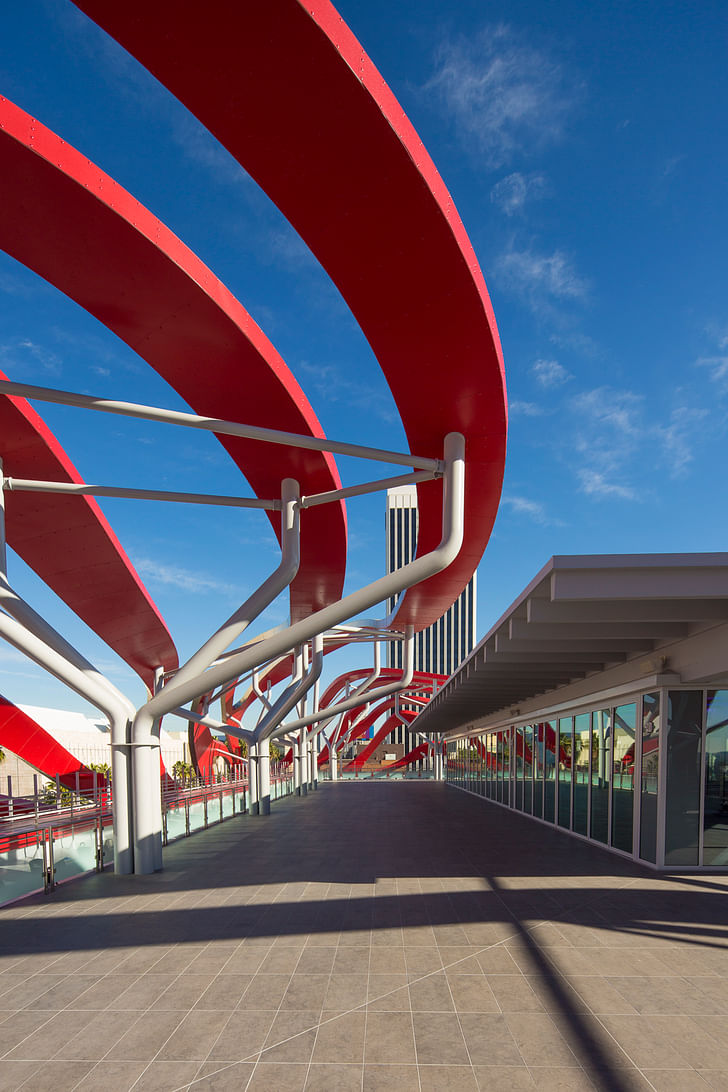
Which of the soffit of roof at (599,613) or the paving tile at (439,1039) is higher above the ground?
the soffit of roof at (599,613)

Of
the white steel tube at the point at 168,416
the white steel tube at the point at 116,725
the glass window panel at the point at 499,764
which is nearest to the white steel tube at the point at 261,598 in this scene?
the white steel tube at the point at 116,725

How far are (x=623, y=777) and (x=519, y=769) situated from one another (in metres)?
8.96

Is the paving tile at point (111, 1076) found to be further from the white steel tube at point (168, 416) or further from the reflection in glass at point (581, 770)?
the reflection in glass at point (581, 770)

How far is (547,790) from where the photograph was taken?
16.5 meters

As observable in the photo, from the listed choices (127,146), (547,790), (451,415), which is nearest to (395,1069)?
(451,415)

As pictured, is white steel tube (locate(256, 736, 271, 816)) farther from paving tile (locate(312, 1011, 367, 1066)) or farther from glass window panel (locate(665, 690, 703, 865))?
paving tile (locate(312, 1011, 367, 1066))

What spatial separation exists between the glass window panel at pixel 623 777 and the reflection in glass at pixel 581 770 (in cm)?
138

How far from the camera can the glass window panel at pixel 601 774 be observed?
12430mm

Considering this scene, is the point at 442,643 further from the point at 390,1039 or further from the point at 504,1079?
the point at 504,1079

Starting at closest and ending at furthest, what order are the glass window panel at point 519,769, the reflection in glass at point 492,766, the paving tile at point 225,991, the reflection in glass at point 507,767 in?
the paving tile at point 225,991 → the glass window panel at point 519,769 → the reflection in glass at point 507,767 → the reflection in glass at point 492,766

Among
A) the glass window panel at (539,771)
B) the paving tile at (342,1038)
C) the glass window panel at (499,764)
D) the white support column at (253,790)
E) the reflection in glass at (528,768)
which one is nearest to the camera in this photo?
the paving tile at (342,1038)

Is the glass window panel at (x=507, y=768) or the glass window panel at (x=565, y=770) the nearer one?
the glass window panel at (x=565, y=770)

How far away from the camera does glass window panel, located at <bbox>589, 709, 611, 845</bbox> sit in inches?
489

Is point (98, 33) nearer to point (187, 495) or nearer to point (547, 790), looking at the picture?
point (187, 495)
